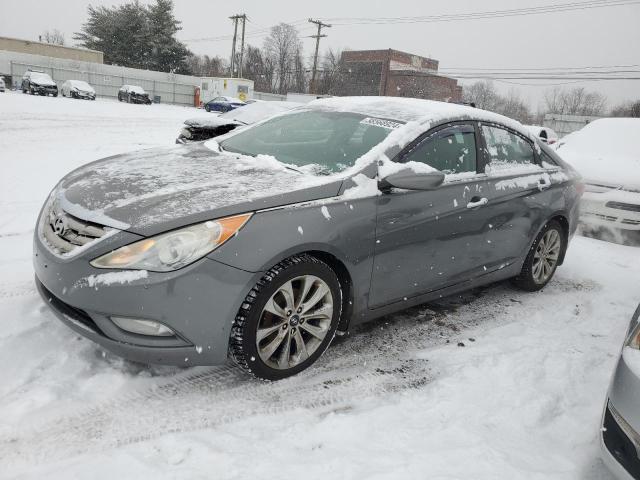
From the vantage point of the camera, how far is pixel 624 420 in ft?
6.46

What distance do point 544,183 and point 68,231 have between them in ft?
12.1

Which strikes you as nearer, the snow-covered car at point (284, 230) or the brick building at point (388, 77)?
the snow-covered car at point (284, 230)

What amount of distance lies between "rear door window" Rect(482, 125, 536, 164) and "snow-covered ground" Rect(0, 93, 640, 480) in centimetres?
127

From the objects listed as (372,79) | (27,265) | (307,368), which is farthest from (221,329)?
(372,79)

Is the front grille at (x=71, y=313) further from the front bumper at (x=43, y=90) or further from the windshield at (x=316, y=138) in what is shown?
the front bumper at (x=43, y=90)

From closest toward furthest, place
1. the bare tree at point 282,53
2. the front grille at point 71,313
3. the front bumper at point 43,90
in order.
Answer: the front grille at point 71,313 < the front bumper at point 43,90 < the bare tree at point 282,53

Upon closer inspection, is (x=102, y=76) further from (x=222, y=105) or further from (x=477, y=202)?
(x=477, y=202)

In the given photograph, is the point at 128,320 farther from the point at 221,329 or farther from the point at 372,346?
the point at 372,346

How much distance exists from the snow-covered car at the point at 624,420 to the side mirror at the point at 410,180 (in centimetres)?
135

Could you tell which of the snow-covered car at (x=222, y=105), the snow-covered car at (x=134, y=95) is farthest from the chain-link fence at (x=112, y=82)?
the snow-covered car at (x=222, y=105)

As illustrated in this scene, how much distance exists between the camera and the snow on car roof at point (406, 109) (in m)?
3.54

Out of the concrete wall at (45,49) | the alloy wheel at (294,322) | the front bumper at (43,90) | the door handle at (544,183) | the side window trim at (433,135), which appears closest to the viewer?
the alloy wheel at (294,322)

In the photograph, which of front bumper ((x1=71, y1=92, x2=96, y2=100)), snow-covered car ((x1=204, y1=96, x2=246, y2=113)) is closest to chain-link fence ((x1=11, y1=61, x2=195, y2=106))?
front bumper ((x1=71, y1=92, x2=96, y2=100))

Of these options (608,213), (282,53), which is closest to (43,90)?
(608,213)
